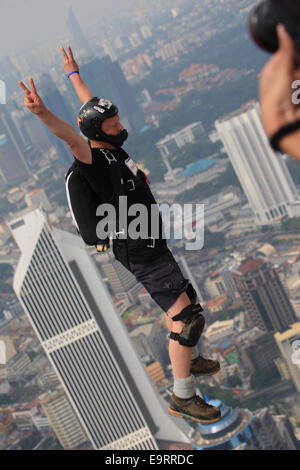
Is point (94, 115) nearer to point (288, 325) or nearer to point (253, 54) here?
point (288, 325)

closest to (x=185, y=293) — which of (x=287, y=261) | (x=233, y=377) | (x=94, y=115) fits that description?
(x=94, y=115)

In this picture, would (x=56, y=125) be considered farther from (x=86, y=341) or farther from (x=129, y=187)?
(x=86, y=341)

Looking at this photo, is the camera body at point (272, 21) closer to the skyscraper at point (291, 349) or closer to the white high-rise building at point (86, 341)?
the white high-rise building at point (86, 341)

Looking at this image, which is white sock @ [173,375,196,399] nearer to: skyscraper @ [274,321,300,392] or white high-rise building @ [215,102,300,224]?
skyscraper @ [274,321,300,392]

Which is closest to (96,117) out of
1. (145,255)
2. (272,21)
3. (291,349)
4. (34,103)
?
(34,103)

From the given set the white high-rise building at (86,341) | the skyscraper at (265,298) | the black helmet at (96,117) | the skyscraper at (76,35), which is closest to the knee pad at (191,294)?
the black helmet at (96,117)

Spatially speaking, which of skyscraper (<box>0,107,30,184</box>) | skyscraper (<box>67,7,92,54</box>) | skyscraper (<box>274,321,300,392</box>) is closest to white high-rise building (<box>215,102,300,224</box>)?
skyscraper (<box>274,321,300,392</box>)
